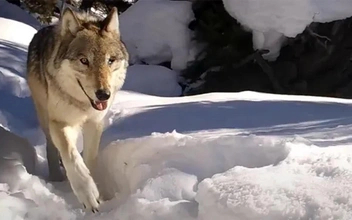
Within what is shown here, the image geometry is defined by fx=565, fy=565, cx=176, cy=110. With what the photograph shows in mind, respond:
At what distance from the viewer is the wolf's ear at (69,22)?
4.19m

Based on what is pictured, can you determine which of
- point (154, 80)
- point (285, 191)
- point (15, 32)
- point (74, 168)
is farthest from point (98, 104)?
point (15, 32)

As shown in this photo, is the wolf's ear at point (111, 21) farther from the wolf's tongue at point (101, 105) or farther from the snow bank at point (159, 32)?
the snow bank at point (159, 32)

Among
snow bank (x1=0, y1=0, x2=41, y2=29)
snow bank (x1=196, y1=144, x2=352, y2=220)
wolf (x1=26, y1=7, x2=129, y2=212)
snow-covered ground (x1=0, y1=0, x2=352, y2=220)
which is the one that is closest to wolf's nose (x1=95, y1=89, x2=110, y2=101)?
wolf (x1=26, y1=7, x2=129, y2=212)

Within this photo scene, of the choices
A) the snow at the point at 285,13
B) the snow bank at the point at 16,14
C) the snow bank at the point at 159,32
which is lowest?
the snow bank at the point at 16,14

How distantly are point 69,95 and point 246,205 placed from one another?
66.5 inches

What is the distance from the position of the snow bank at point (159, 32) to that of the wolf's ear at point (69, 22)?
5458 mm

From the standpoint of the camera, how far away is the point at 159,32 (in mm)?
10039

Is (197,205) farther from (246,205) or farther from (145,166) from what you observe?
(145,166)

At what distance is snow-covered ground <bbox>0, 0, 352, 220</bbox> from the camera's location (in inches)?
124

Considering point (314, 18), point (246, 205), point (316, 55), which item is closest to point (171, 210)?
point (246, 205)

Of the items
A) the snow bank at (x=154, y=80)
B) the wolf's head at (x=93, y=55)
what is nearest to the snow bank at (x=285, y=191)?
the wolf's head at (x=93, y=55)

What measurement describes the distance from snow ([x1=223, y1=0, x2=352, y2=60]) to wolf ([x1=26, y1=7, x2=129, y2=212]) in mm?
4517

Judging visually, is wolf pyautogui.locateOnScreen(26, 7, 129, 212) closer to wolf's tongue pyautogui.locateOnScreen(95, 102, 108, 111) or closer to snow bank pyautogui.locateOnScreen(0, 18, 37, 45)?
wolf's tongue pyautogui.locateOnScreen(95, 102, 108, 111)

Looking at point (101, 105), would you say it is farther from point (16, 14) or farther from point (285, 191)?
point (16, 14)
